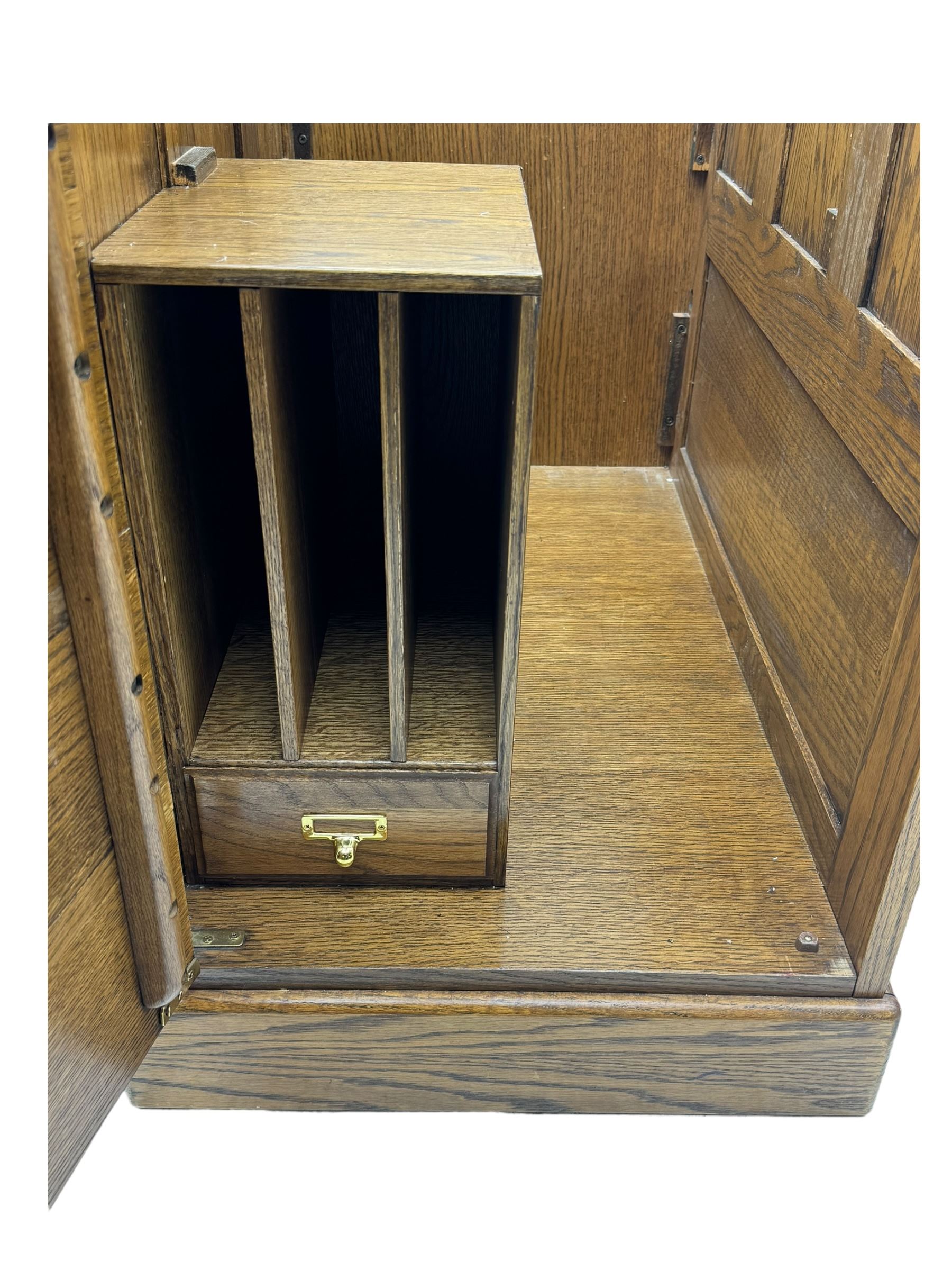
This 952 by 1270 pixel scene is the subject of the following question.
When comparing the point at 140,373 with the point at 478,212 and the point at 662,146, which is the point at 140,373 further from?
the point at 662,146

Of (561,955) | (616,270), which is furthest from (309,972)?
(616,270)

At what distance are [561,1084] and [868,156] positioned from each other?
Result: 3.08ft

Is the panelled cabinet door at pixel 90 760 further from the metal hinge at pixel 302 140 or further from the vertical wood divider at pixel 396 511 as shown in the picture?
the metal hinge at pixel 302 140

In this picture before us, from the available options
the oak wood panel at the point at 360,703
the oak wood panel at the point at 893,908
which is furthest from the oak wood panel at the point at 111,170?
the oak wood panel at the point at 893,908

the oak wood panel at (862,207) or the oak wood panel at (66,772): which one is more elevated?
the oak wood panel at (862,207)

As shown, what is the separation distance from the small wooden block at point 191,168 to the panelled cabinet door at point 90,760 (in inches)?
11.8

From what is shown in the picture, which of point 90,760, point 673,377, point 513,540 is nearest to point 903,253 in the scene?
point 513,540

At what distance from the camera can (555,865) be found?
109 centimetres

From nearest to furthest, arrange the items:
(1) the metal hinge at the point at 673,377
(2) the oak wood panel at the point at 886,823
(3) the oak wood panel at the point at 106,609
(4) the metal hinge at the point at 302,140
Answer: (3) the oak wood panel at the point at 106,609 < (2) the oak wood panel at the point at 886,823 < (4) the metal hinge at the point at 302,140 < (1) the metal hinge at the point at 673,377

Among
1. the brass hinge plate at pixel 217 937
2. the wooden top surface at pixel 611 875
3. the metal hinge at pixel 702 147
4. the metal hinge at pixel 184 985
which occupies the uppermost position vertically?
the metal hinge at pixel 702 147

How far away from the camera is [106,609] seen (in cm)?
65

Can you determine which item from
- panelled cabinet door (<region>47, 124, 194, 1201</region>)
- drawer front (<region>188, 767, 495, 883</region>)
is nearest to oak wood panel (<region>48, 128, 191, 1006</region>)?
panelled cabinet door (<region>47, 124, 194, 1201</region>)

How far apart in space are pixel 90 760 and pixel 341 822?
0.38m

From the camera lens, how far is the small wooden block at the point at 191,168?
3.27 ft
